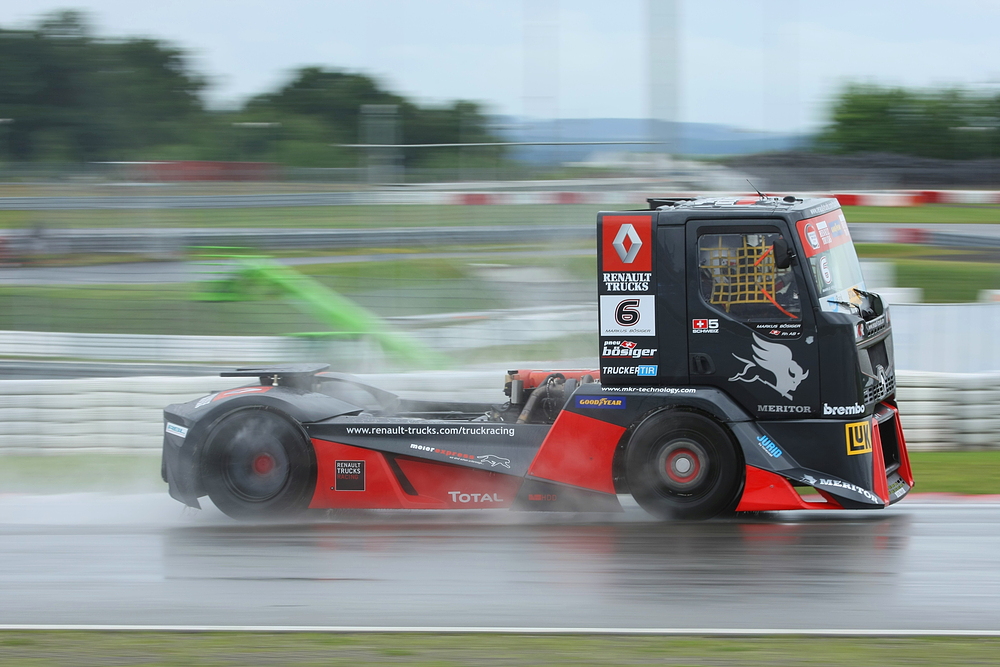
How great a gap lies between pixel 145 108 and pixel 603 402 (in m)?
11.9

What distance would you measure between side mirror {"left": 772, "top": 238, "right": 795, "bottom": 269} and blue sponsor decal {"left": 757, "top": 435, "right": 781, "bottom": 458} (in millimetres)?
1108

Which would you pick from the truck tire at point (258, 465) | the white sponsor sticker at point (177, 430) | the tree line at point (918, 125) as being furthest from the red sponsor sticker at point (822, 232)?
the tree line at point (918, 125)

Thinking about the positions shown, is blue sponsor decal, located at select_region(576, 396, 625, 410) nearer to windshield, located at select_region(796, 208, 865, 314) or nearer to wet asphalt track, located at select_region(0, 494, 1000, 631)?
wet asphalt track, located at select_region(0, 494, 1000, 631)

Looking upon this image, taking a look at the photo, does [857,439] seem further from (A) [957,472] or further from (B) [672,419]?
(A) [957,472]

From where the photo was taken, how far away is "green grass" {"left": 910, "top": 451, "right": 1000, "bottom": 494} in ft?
25.6

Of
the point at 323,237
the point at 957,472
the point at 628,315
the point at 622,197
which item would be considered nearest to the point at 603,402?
the point at 628,315

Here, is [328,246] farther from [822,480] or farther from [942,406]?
[822,480]

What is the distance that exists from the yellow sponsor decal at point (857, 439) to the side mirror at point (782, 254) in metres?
1.10

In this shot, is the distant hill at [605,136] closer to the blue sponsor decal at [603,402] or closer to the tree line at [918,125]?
the blue sponsor decal at [603,402]

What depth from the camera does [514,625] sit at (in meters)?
4.96

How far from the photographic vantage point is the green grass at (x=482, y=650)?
4.42m

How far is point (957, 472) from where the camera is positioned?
8297 mm

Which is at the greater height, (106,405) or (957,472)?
(106,405)

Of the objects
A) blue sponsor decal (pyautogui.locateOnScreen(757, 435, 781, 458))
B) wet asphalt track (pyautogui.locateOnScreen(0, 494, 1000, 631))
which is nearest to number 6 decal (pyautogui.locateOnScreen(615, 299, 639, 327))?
blue sponsor decal (pyautogui.locateOnScreen(757, 435, 781, 458))
